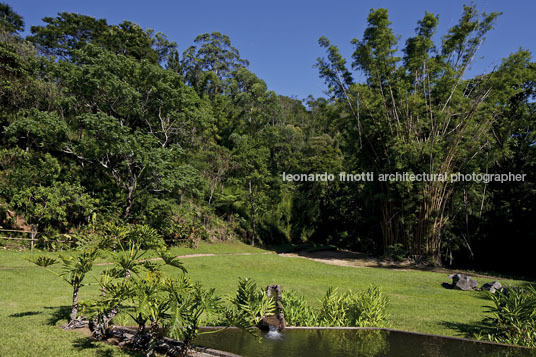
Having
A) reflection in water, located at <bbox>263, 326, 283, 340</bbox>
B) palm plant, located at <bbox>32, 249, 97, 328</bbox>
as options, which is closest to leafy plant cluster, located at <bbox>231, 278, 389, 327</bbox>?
reflection in water, located at <bbox>263, 326, 283, 340</bbox>

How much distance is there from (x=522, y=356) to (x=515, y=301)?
4.54ft

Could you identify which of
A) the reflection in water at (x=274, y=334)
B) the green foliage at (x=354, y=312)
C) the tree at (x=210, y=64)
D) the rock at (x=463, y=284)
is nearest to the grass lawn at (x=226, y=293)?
the rock at (x=463, y=284)

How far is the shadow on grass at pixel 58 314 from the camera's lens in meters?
5.01

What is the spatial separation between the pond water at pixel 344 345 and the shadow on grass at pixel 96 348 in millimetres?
1001

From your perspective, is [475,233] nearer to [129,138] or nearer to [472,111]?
[472,111]

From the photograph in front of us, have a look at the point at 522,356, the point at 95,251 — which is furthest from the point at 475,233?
→ the point at 95,251

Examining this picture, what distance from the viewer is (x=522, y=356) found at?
484 cm

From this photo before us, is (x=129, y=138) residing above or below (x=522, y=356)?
above

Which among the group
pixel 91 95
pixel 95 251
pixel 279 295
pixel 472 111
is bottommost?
pixel 279 295

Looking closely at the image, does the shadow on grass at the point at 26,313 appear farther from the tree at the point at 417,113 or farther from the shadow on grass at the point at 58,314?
the tree at the point at 417,113

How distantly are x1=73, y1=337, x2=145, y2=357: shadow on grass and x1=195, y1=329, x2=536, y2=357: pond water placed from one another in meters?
1.00

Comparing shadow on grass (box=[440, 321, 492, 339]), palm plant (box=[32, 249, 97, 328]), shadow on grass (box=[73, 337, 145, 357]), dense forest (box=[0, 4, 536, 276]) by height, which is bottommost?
shadow on grass (box=[440, 321, 492, 339])

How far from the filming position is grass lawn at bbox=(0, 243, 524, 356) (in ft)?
13.6

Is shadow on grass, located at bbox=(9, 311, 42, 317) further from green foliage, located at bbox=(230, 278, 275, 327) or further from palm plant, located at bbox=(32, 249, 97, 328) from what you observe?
green foliage, located at bbox=(230, 278, 275, 327)
